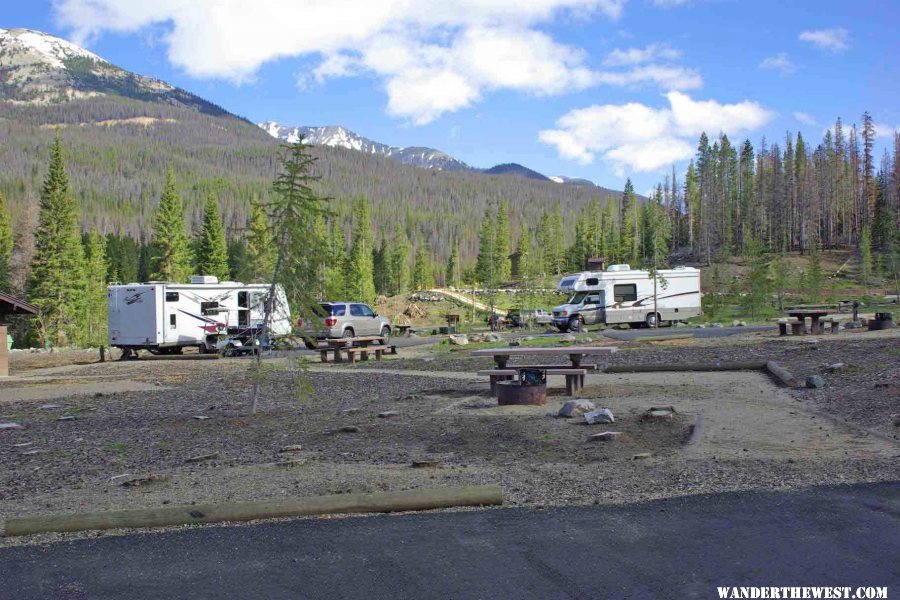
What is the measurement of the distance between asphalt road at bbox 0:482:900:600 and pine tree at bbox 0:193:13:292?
63.3m

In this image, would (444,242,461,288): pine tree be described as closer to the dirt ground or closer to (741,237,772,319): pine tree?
(741,237,772,319): pine tree

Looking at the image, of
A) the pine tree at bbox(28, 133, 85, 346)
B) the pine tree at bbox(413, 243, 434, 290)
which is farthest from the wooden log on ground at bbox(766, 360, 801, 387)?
the pine tree at bbox(413, 243, 434, 290)

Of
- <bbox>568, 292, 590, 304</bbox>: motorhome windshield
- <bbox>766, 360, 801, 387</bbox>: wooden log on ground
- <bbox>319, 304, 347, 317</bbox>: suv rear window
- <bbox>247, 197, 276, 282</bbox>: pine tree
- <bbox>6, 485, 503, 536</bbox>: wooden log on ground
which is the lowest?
<bbox>6, 485, 503, 536</bbox>: wooden log on ground

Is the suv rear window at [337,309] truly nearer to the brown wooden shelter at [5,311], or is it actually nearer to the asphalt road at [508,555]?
the brown wooden shelter at [5,311]

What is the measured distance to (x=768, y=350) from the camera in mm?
21312

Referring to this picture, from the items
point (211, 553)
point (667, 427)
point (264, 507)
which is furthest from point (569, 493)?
point (667, 427)

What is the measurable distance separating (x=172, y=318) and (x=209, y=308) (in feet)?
5.16

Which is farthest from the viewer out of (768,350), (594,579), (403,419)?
(768,350)

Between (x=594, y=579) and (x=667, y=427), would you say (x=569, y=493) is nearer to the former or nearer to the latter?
(x=594, y=579)

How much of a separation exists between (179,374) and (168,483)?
1481 centimetres

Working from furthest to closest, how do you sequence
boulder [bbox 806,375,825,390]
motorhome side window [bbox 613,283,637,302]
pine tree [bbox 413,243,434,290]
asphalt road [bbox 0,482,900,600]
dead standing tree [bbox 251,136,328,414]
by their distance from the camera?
pine tree [bbox 413,243,434,290] → motorhome side window [bbox 613,283,637,302] → boulder [bbox 806,375,825,390] → dead standing tree [bbox 251,136,328,414] → asphalt road [bbox 0,482,900,600]

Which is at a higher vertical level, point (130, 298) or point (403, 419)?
point (130, 298)

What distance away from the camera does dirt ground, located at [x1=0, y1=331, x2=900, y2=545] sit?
713 centimetres

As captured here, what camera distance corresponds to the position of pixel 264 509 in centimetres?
610
